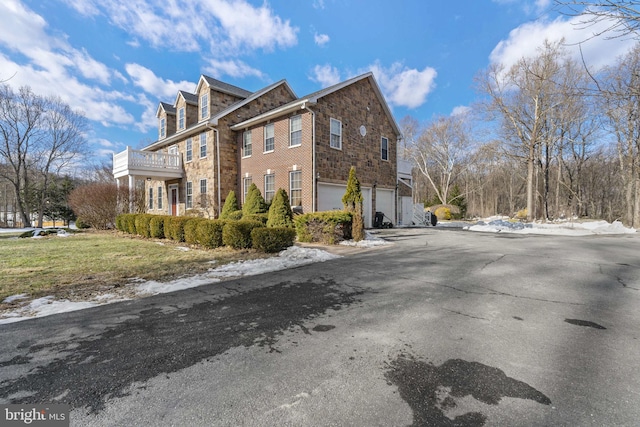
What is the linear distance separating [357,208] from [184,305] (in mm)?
6959

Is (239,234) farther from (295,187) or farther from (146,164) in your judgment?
(146,164)

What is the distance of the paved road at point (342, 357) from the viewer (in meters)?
1.87

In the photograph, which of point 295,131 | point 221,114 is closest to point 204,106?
point 221,114

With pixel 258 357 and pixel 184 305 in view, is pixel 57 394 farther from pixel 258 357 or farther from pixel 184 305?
pixel 184 305

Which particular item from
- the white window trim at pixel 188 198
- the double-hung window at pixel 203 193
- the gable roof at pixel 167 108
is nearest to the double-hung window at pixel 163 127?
the gable roof at pixel 167 108

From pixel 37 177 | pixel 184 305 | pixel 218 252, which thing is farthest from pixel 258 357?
pixel 37 177

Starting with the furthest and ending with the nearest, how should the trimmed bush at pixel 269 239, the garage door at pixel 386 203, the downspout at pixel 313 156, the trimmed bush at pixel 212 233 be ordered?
1. the garage door at pixel 386 203
2. the downspout at pixel 313 156
3. the trimmed bush at pixel 212 233
4. the trimmed bush at pixel 269 239

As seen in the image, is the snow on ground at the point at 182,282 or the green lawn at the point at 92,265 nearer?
the snow on ground at the point at 182,282

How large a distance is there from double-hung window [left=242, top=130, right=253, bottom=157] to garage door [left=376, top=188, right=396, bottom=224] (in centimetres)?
774

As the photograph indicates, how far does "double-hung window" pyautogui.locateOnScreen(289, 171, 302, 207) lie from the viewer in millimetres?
13367

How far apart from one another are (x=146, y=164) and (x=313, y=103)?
11.2 metres

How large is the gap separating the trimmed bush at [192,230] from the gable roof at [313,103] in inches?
268

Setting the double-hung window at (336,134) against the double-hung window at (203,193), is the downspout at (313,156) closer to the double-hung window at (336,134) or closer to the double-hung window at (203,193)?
the double-hung window at (336,134)

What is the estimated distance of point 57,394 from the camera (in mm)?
2029
